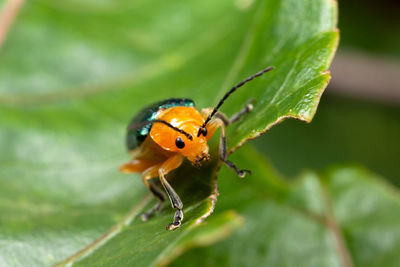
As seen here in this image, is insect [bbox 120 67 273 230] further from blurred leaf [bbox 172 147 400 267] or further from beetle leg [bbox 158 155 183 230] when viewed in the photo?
blurred leaf [bbox 172 147 400 267]

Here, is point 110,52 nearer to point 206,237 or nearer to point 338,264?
point 338,264

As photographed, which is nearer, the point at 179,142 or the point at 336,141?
the point at 179,142

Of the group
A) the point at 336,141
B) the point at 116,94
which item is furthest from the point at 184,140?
the point at 336,141

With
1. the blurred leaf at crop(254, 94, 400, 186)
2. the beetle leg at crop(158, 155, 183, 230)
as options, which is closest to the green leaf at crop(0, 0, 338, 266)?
the beetle leg at crop(158, 155, 183, 230)

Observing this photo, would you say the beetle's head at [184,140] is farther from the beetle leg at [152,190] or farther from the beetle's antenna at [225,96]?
the beetle leg at [152,190]

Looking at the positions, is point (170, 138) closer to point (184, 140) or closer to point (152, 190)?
point (184, 140)

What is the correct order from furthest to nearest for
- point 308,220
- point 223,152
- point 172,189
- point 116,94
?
point 116,94 < point 308,220 < point 172,189 < point 223,152
